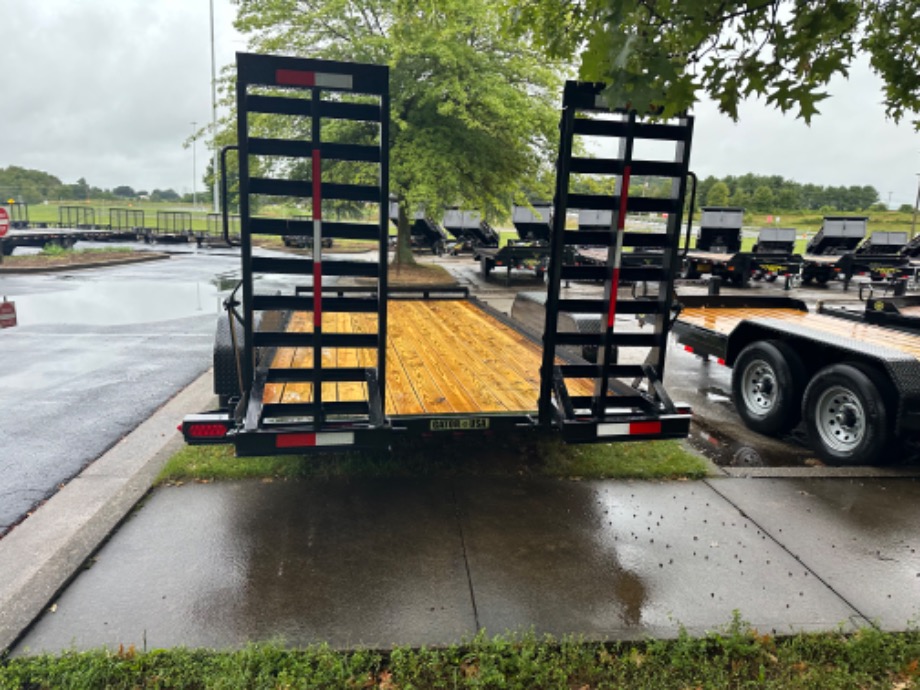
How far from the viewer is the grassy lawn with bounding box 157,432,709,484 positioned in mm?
5344

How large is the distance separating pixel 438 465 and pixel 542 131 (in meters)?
15.4

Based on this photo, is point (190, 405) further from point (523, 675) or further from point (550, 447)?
point (523, 675)

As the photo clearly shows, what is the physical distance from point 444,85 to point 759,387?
13148mm

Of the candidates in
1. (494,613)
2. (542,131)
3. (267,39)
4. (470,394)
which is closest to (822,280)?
(542,131)

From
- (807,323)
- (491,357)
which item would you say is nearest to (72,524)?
(491,357)

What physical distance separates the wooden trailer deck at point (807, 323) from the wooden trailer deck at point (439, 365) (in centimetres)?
270

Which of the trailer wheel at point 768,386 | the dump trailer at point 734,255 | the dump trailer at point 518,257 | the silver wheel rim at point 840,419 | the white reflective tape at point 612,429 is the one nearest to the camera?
the white reflective tape at point 612,429

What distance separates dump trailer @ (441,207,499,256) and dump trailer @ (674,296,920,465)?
2273 cm

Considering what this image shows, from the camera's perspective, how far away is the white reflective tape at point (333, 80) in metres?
3.83

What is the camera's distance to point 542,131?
18797 millimetres

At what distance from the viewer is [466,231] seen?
3186cm

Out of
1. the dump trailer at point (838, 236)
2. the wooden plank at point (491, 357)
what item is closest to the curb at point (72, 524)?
the wooden plank at point (491, 357)

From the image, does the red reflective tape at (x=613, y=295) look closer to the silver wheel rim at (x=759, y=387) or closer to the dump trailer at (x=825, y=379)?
the dump trailer at (x=825, y=379)

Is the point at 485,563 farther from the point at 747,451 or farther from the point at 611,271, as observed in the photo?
the point at 747,451
